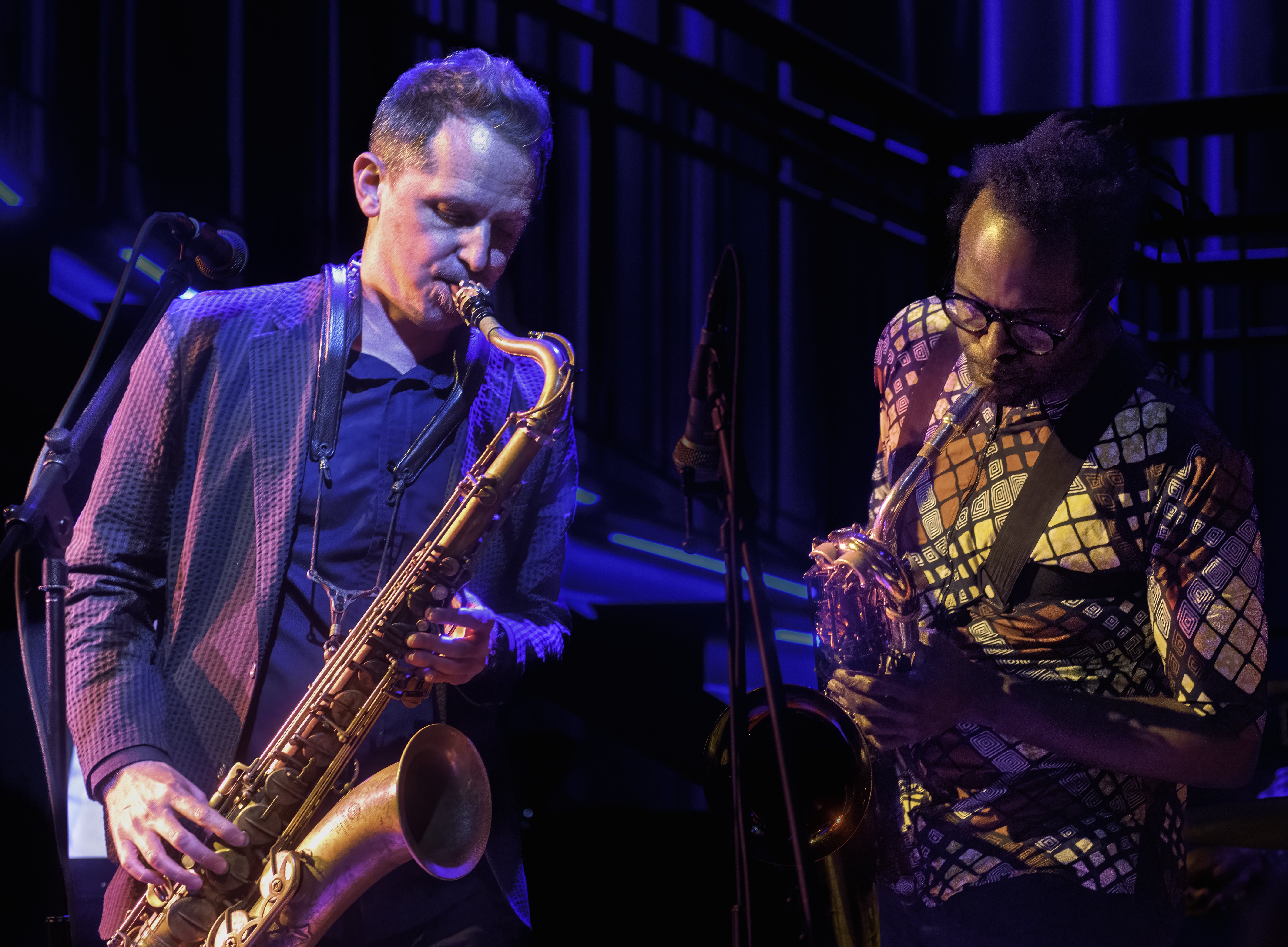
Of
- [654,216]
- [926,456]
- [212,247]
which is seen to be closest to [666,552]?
[654,216]

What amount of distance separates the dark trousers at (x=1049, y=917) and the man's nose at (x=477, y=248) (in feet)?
4.25

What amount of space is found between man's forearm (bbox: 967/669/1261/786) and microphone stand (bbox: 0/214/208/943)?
4.63ft

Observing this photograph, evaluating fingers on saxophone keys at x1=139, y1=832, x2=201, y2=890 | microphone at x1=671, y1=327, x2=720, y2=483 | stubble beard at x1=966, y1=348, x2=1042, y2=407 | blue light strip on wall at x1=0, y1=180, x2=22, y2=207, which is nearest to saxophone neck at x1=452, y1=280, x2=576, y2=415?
microphone at x1=671, y1=327, x2=720, y2=483

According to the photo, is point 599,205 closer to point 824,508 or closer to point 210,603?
point 824,508

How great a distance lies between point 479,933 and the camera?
1.73 meters

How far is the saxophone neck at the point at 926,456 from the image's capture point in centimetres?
184

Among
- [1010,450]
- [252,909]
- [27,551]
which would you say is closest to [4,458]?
[27,551]

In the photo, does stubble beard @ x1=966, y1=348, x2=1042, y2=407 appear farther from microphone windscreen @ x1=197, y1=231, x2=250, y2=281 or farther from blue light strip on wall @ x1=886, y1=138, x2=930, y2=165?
blue light strip on wall @ x1=886, y1=138, x2=930, y2=165

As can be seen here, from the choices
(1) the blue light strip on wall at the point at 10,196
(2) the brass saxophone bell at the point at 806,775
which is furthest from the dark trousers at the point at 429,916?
(1) the blue light strip on wall at the point at 10,196

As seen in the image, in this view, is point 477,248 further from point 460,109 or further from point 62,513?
point 62,513

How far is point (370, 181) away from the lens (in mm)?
2043

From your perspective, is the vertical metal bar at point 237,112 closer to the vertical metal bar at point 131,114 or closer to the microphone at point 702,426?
the vertical metal bar at point 131,114

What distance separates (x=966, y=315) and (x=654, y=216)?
2093 millimetres

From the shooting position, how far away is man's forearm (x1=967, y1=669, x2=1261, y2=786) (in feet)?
5.04
